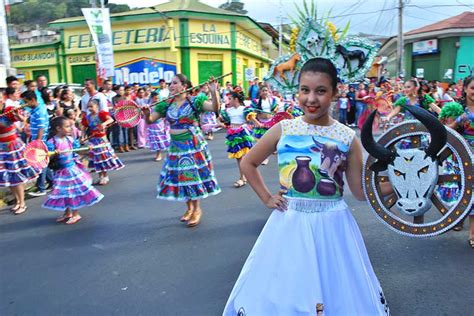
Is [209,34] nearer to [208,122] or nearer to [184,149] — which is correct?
[208,122]

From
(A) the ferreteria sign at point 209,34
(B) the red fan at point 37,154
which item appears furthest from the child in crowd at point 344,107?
(B) the red fan at point 37,154

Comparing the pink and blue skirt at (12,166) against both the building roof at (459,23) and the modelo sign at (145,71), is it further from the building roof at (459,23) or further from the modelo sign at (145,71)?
the building roof at (459,23)

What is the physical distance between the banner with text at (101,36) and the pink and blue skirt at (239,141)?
28.1 feet

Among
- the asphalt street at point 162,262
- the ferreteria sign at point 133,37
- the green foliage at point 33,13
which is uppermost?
the green foliage at point 33,13

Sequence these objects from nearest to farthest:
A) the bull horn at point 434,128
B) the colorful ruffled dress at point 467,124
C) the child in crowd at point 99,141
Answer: the bull horn at point 434,128
the colorful ruffled dress at point 467,124
the child in crowd at point 99,141

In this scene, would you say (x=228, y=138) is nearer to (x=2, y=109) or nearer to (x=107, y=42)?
(x=2, y=109)

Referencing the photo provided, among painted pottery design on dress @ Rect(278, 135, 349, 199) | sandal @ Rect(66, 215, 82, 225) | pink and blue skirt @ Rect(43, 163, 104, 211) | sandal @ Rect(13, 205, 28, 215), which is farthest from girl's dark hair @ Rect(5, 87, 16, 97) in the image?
painted pottery design on dress @ Rect(278, 135, 349, 199)

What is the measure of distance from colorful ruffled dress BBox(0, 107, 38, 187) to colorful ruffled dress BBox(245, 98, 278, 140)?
3883 mm

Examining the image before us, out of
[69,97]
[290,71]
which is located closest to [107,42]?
[69,97]

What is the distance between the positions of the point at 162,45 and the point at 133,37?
7.18 ft

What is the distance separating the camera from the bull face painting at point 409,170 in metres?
2.13

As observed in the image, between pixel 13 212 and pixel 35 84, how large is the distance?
292 centimetres

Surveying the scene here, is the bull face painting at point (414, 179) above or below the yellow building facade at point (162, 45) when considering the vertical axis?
below

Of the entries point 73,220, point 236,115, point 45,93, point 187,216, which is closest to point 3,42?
point 45,93
